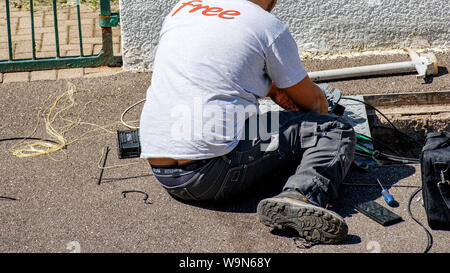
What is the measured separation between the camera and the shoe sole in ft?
9.50

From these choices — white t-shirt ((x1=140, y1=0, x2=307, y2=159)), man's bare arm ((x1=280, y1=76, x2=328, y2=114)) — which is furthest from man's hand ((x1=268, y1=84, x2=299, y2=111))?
white t-shirt ((x1=140, y1=0, x2=307, y2=159))

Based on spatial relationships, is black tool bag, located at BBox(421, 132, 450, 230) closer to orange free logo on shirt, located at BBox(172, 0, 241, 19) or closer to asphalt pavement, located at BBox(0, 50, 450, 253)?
asphalt pavement, located at BBox(0, 50, 450, 253)

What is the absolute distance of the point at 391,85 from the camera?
4840 millimetres

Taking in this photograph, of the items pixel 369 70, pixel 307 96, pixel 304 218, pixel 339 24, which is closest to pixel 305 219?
pixel 304 218

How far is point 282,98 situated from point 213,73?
582 mm

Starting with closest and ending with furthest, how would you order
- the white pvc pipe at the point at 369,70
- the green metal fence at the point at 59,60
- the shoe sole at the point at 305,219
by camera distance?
the shoe sole at the point at 305,219, the white pvc pipe at the point at 369,70, the green metal fence at the point at 59,60

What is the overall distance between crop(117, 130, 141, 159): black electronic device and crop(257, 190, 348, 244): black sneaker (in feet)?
3.97

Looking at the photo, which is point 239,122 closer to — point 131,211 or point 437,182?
point 131,211

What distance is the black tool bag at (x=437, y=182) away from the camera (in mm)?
2990

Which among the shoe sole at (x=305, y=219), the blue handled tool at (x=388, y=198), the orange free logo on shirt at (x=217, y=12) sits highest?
the orange free logo on shirt at (x=217, y=12)

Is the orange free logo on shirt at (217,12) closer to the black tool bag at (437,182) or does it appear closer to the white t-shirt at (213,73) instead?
the white t-shirt at (213,73)

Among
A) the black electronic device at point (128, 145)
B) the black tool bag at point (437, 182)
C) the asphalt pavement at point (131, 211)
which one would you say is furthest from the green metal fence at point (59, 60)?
the black tool bag at point (437, 182)

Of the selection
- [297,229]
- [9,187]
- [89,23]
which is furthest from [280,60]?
[89,23]

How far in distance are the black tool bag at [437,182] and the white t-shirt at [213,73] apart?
0.76 m
